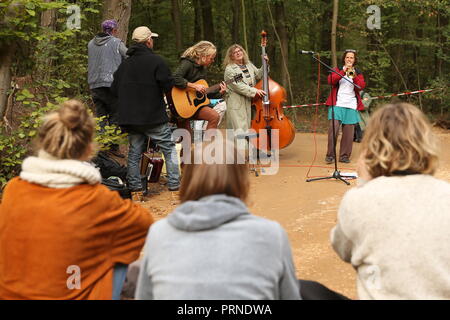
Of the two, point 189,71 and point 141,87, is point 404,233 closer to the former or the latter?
point 141,87

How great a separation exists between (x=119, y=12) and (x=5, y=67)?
3568mm

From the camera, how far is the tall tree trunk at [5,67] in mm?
4895

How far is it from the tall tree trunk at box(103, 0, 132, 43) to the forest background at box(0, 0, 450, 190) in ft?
0.05

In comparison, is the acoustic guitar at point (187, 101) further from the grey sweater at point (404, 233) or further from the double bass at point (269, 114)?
the grey sweater at point (404, 233)

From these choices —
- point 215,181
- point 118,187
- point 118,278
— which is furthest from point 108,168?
point 215,181

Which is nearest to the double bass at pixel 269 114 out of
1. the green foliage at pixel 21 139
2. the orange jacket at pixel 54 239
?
the green foliage at pixel 21 139

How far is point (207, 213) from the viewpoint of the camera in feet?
6.48

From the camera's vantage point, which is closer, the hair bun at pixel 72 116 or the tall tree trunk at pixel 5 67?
the hair bun at pixel 72 116

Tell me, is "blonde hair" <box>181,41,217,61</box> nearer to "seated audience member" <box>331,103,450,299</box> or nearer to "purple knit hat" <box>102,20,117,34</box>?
"purple knit hat" <box>102,20,117,34</box>

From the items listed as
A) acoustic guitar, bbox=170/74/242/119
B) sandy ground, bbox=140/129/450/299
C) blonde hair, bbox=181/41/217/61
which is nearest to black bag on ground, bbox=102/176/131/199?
sandy ground, bbox=140/129/450/299

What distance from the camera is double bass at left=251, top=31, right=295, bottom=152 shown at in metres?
7.73

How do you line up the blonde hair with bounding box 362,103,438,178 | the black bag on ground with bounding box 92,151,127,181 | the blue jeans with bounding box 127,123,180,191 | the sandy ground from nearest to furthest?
the blonde hair with bounding box 362,103,438,178
the sandy ground
the blue jeans with bounding box 127,123,180,191
the black bag on ground with bounding box 92,151,127,181

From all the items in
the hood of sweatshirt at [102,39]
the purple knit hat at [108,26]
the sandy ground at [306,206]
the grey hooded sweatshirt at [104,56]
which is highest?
the purple knit hat at [108,26]

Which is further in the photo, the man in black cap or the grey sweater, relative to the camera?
the man in black cap
